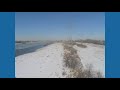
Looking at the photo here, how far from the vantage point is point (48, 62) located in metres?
83.1

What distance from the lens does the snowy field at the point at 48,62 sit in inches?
3270

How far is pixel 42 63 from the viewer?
8306 cm

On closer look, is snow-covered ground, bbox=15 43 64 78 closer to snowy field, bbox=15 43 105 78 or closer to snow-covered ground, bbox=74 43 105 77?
snowy field, bbox=15 43 105 78

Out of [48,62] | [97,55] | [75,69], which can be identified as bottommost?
[75,69]

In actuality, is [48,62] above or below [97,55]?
below

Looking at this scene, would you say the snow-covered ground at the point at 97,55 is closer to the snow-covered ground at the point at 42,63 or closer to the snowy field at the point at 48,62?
the snowy field at the point at 48,62

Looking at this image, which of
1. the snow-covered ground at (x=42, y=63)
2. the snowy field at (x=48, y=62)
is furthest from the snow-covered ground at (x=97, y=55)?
the snow-covered ground at (x=42, y=63)

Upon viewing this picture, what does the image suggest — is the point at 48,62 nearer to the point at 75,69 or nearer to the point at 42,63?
the point at 42,63

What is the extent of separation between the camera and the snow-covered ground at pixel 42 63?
273 ft

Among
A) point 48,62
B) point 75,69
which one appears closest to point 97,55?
point 75,69

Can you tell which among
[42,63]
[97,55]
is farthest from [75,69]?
[42,63]

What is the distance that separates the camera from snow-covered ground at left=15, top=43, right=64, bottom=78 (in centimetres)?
8306

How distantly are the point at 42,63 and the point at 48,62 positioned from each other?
10 cm
